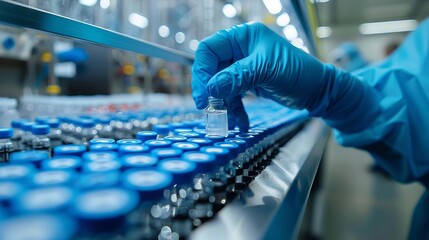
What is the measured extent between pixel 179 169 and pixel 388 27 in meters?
8.11

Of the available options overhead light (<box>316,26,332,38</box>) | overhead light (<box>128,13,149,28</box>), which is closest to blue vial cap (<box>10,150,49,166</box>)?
overhead light (<box>128,13,149,28</box>)

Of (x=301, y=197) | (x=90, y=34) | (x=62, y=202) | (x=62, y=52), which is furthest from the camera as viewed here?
(x=62, y=52)

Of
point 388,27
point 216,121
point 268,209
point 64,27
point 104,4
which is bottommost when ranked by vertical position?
point 268,209

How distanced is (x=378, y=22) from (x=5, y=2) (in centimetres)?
724

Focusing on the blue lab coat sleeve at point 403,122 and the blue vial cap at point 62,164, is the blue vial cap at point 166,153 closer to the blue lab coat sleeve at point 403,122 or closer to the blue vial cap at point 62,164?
the blue vial cap at point 62,164

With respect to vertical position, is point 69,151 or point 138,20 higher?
point 138,20

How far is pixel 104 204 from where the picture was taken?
0.25 metres

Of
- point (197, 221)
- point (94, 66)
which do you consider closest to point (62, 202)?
point (197, 221)

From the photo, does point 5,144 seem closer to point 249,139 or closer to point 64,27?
point 64,27

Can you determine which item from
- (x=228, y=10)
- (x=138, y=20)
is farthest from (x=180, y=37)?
(x=228, y=10)

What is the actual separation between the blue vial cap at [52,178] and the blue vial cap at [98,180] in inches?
0.6

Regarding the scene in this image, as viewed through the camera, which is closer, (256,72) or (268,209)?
(268,209)

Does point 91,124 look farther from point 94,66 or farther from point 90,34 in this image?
point 94,66

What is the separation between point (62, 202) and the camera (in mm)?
242
